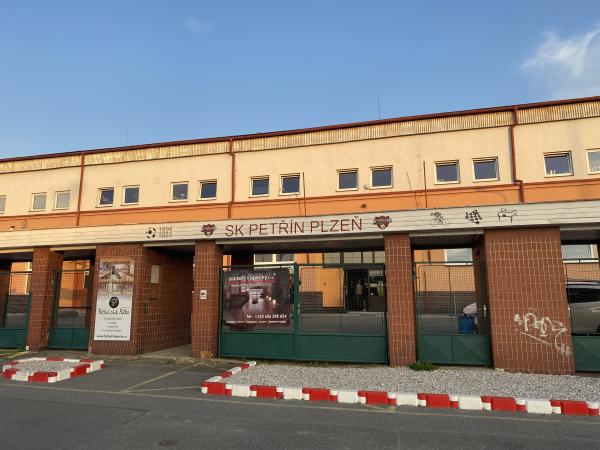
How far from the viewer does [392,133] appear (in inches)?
559

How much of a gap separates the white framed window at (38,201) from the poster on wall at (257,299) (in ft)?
30.1

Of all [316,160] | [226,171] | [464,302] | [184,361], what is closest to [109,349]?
[184,361]

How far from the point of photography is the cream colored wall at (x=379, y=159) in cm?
1334

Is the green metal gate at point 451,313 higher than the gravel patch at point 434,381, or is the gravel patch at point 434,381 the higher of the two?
the green metal gate at point 451,313

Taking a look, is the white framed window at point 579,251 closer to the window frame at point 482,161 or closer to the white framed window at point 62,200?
the window frame at point 482,161

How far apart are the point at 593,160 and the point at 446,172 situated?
13.5 feet

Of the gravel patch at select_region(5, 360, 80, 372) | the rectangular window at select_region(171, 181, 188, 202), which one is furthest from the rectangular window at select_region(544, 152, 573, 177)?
the gravel patch at select_region(5, 360, 80, 372)

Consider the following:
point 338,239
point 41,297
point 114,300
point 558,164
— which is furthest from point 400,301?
point 41,297

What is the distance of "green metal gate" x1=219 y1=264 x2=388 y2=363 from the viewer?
13.0 meters

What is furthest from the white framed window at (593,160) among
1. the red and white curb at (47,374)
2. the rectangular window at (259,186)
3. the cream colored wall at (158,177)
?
the red and white curb at (47,374)

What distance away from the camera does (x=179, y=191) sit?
16.1 metres

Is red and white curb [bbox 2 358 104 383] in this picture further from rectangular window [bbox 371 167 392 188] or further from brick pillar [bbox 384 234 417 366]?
rectangular window [bbox 371 167 392 188]

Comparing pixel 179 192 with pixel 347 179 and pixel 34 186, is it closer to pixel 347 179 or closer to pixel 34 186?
pixel 347 179

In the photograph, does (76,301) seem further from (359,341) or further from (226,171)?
(359,341)
